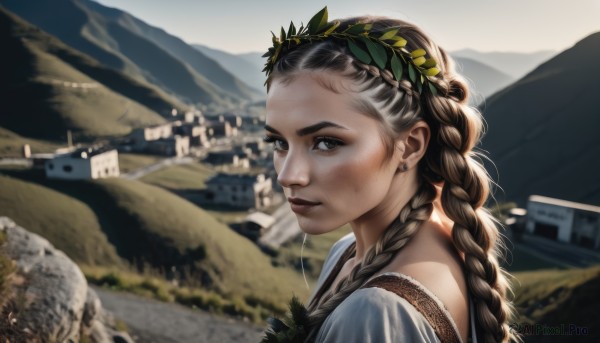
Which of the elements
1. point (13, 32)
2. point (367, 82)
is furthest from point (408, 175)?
point (13, 32)

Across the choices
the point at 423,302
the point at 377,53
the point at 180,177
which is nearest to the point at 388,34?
the point at 377,53

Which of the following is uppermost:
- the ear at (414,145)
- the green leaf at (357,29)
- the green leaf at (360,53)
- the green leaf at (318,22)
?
the green leaf at (318,22)

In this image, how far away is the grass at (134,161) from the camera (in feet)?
241

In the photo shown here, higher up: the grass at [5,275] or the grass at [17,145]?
the grass at [5,275]

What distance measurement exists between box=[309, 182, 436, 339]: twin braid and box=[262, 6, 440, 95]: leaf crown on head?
841 mm

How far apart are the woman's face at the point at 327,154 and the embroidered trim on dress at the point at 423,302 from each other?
58cm

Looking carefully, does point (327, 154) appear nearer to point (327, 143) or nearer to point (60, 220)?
point (327, 143)

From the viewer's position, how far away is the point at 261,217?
55000 millimetres

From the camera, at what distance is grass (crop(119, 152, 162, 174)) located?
73.5 metres

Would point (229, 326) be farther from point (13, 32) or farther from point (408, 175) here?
point (13, 32)

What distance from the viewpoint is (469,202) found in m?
3.07

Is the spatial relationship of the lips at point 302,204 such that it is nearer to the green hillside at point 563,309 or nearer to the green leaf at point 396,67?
the green leaf at point 396,67

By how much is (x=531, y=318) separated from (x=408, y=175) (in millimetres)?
21131

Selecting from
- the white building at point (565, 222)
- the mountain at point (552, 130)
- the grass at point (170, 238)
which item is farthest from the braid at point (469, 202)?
the mountain at point (552, 130)
